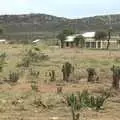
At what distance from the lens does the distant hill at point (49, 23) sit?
141625 mm

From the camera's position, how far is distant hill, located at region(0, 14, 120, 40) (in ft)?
465

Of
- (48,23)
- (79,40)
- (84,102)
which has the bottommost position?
(79,40)

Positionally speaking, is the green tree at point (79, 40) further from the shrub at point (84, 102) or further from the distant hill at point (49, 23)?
the shrub at point (84, 102)

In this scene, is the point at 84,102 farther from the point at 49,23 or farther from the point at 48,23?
the point at 48,23

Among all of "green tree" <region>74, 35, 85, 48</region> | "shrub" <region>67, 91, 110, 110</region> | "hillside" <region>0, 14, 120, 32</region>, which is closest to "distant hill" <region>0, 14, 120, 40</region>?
"hillside" <region>0, 14, 120, 32</region>

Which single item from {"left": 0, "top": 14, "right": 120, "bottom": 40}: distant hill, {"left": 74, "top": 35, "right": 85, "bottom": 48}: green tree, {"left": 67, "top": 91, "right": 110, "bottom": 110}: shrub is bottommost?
{"left": 74, "top": 35, "right": 85, "bottom": 48}: green tree

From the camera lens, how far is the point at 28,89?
15969 mm

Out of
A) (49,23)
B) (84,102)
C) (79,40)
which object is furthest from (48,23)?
(84,102)

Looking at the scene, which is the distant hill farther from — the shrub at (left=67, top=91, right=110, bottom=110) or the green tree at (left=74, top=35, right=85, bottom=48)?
the shrub at (left=67, top=91, right=110, bottom=110)

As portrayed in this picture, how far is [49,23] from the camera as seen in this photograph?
157250mm

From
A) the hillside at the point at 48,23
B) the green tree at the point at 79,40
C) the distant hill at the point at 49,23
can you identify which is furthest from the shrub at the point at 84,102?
the hillside at the point at 48,23

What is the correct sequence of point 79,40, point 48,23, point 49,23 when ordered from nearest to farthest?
1. point 79,40
2. point 49,23
3. point 48,23

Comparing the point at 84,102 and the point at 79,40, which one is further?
the point at 79,40

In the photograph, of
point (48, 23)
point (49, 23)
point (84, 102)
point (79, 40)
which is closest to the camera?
point (84, 102)
